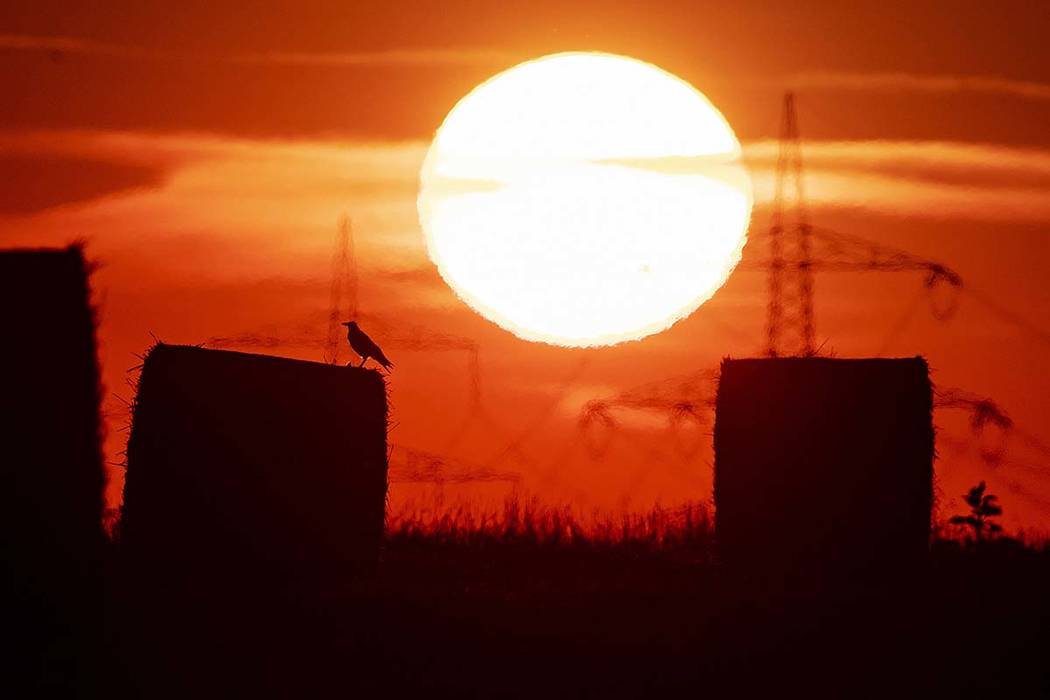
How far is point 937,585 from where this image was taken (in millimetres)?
14086

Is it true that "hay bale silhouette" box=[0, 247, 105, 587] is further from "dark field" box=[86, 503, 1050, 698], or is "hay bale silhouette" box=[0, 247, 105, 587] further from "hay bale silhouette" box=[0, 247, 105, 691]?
"dark field" box=[86, 503, 1050, 698]

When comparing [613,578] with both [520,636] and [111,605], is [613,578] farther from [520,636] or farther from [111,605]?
[111,605]

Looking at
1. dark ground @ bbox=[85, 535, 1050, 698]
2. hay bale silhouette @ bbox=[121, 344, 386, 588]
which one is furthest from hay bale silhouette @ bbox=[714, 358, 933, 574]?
hay bale silhouette @ bbox=[121, 344, 386, 588]

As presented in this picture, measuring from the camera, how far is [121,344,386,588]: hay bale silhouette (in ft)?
42.8

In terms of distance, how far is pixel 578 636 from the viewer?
11.0 meters

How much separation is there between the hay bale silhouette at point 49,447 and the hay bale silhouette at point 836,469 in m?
6.67

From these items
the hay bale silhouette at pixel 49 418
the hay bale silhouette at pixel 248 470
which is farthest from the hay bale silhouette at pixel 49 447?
the hay bale silhouette at pixel 248 470

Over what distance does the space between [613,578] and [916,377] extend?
→ 3591 millimetres

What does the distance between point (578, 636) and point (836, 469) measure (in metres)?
5.31

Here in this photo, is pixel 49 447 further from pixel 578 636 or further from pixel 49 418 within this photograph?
pixel 578 636

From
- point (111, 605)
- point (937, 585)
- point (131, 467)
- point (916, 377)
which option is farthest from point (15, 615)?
→ point (916, 377)

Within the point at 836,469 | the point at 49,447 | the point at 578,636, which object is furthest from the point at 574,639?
the point at 836,469

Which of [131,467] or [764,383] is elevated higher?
[764,383]

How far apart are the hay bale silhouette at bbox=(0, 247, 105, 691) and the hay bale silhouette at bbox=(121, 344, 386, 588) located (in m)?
1.20
